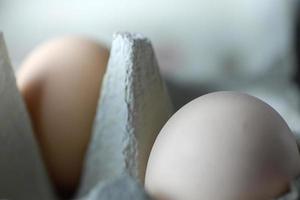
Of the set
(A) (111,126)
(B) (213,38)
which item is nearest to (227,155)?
(A) (111,126)

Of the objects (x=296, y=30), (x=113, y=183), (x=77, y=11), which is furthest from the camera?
(x=77, y=11)

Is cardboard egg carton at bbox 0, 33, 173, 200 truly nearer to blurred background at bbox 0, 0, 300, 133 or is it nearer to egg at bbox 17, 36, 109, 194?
egg at bbox 17, 36, 109, 194

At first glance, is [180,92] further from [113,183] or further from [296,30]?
[113,183]

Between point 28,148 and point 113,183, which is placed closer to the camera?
point 113,183

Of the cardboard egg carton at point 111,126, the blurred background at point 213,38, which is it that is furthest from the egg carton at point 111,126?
the blurred background at point 213,38

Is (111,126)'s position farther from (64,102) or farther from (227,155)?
(227,155)

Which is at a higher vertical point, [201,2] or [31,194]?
[201,2]

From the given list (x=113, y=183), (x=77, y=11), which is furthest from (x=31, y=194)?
(x=77, y=11)

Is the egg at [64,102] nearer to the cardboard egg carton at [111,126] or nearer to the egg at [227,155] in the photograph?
the cardboard egg carton at [111,126]
